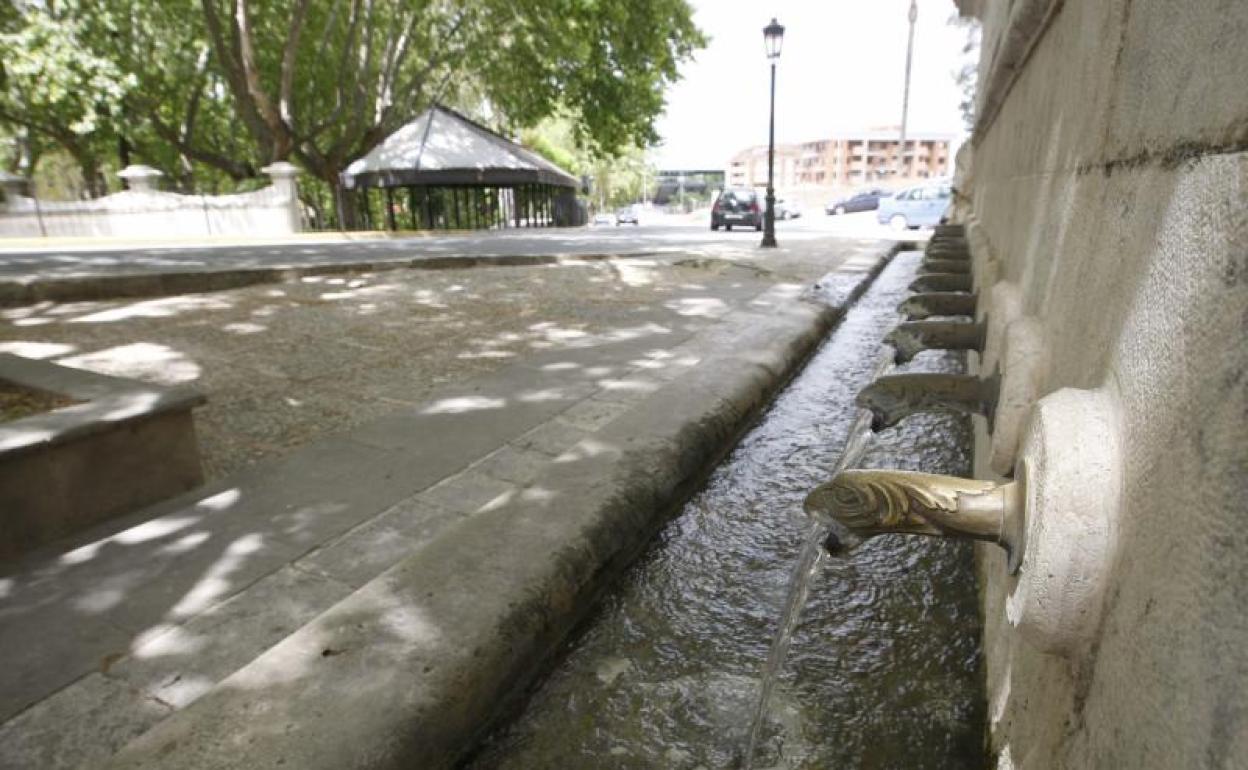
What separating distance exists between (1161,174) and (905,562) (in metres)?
2.12

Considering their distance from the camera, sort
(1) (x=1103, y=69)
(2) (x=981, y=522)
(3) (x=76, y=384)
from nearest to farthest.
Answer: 1. (2) (x=981, y=522)
2. (1) (x=1103, y=69)
3. (3) (x=76, y=384)

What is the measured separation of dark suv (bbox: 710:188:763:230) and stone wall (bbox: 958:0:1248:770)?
83.1ft

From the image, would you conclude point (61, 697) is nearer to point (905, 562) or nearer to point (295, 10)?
point (905, 562)

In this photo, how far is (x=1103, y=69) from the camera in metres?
1.52

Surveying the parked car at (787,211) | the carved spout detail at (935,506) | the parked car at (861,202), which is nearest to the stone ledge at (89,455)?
the carved spout detail at (935,506)

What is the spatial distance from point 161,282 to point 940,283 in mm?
8600

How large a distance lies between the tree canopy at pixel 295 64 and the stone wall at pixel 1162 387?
67.6 ft

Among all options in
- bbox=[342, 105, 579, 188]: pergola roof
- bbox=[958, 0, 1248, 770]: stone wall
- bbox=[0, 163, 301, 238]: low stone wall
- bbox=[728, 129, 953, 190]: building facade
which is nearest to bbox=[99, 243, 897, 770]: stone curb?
bbox=[958, 0, 1248, 770]: stone wall

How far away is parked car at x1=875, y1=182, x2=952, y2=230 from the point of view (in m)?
24.3

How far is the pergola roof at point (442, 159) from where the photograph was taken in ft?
74.4

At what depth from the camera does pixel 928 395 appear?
2303mm

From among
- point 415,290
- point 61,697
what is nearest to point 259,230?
point 415,290

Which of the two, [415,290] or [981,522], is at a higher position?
[981,522]

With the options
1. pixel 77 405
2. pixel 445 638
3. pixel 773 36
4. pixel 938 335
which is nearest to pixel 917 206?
pixel 773 36
